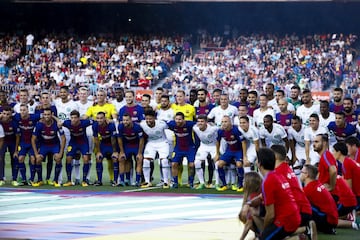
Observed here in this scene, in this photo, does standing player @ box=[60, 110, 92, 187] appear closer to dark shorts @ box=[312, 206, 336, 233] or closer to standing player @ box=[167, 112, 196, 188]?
standing player @ box=[167, 112, 196, 188]

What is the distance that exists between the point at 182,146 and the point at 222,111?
1.20 meters

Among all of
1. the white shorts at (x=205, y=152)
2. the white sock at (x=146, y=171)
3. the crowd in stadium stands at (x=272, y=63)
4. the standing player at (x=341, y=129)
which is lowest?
the white sock at (x=146, y=171)

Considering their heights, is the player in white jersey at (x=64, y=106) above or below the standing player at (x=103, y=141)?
above

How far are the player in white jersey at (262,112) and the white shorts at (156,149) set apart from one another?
6.17 ft

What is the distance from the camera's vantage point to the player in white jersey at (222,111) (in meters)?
18.1

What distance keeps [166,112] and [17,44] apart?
18465mm

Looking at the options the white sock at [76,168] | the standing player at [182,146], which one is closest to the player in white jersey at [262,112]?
the standing player at [182,146]

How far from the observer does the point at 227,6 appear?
36.5 m

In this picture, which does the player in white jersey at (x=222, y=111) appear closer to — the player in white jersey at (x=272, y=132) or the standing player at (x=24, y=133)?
the player in white jersey at (x=272, y=132)

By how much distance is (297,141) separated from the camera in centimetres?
1719

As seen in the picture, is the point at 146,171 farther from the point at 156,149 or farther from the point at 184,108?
the point at 184,108

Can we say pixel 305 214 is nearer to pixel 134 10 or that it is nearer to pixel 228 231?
pixel 228 231

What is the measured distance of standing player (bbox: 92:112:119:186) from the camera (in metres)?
17.9

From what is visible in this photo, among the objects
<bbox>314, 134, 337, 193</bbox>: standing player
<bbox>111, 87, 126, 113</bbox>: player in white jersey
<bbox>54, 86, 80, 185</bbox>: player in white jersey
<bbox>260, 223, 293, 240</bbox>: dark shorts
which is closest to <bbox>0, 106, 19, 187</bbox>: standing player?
<bbox>54, 86, 80, 185</bbox>: player in white jersey
